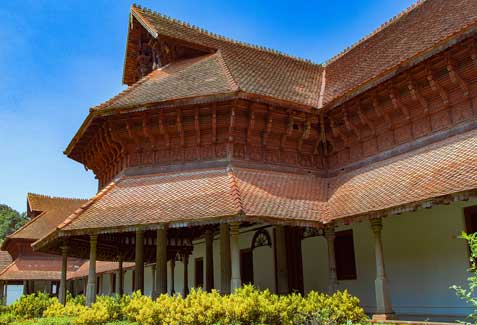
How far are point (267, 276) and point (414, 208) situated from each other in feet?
25.2

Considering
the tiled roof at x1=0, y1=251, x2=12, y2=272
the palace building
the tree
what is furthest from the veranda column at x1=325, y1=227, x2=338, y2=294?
the tree

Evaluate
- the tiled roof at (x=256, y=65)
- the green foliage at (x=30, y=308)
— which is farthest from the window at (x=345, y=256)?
the green foliage at (x=30, y=308)

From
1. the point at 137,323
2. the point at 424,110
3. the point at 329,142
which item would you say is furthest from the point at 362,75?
the point at 137,323

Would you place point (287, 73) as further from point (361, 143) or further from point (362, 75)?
point (361, 143)

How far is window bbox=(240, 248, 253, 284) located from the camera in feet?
56.5

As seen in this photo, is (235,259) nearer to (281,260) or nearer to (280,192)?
(280,192)

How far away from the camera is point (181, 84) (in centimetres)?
1395

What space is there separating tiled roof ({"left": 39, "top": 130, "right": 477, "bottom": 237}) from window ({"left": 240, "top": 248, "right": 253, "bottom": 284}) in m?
4.71

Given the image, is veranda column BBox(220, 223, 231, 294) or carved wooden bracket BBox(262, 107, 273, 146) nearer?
veranda column BBox(220, 223, 231, 294)

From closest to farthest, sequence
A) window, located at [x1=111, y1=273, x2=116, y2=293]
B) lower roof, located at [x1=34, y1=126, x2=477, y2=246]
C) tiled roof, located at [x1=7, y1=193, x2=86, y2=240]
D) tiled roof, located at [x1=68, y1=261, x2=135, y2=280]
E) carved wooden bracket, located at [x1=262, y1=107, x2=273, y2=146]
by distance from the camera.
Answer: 1. lower roof, located at [x1=34, y1=126, x2=477, y2=246]
2. carved wooden bracket, located at [x1=262, y1=107, x2=273, y2=146]
3. tiled roof, located at [x1=68, y1=261, x2=135, y2=280]
4. window, located at [x1=111, y1=273, x2=116, y2=293]
5. tiled roof, located at [x1=7, y1=193, x2=86, y2=240]

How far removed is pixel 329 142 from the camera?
570 inches

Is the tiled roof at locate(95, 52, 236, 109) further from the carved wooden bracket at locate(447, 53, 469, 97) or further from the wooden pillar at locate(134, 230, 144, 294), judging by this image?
the carved wooden bracket at locate(447, 53, 469, 97)

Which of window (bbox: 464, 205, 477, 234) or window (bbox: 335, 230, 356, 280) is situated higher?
window (bbox: 464, 205, 477, 234)

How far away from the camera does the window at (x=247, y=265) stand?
17.2 meters
